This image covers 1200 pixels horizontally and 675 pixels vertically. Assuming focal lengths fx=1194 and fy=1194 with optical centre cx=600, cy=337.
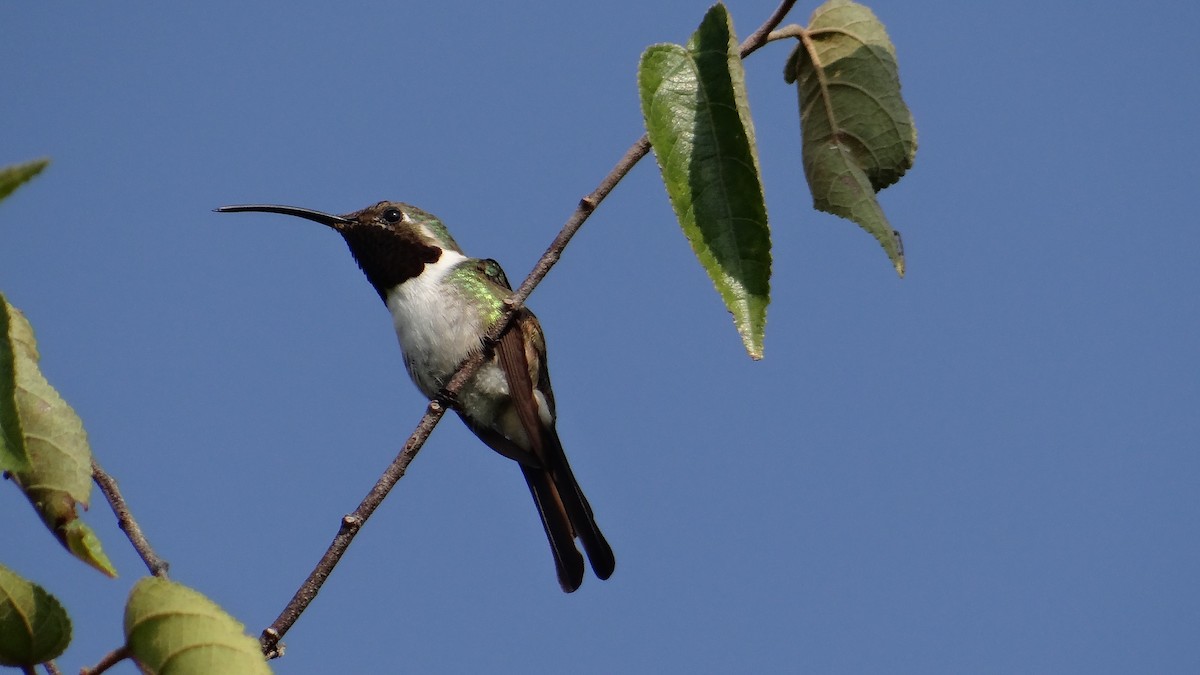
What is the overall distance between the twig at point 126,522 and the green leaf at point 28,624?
Answer: 285mm

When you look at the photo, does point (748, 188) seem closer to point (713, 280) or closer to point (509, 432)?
point (713, 280)

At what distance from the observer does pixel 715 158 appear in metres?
2.35

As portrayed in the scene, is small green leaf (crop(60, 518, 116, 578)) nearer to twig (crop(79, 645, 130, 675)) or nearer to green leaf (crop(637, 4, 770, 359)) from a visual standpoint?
twig (crop(79, 645, 130, 675))

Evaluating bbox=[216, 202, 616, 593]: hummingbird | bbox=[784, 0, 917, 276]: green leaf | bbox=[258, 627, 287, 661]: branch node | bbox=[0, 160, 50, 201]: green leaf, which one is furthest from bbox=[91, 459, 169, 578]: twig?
bbox=[216, 202, 616, 593]: hummingbird

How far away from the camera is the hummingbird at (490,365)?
535 cm

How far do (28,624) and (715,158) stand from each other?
1498mm

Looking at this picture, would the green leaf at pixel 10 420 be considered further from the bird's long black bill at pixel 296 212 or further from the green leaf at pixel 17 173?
the bird's long black bill at pixel 296 212

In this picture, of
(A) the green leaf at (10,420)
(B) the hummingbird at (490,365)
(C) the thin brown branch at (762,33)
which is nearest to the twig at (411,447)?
(C) the thin brown branch at (762,33)

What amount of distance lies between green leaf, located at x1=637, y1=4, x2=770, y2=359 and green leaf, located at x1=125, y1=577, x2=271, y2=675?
3.41ft

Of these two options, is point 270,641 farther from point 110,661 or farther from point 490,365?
point 490,365

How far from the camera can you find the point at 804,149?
276cm

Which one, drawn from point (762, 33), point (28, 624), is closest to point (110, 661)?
point (28, 624)

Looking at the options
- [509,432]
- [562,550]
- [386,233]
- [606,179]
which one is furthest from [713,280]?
[386,233]

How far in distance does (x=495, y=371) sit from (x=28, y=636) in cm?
371
